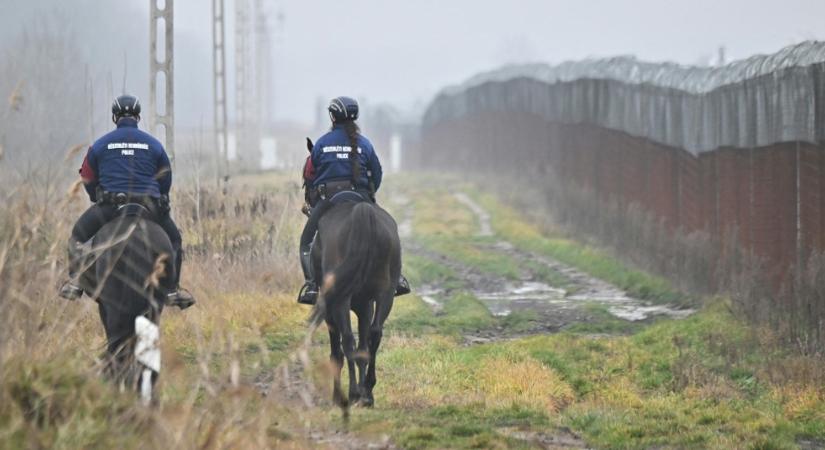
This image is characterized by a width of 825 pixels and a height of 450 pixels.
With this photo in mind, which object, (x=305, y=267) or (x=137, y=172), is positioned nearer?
(x=137, y=172)

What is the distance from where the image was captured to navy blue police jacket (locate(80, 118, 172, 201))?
1293 centimetres

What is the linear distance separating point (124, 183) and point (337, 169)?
1888 mm

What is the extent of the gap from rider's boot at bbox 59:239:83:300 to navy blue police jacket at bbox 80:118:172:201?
507 millimetres

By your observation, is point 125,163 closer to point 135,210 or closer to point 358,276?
point 135,210

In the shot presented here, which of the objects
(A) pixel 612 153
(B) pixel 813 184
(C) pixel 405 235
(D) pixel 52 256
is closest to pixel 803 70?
(B) pixel 813 184

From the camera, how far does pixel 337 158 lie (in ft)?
45.6

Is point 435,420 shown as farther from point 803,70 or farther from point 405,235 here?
point 405,235

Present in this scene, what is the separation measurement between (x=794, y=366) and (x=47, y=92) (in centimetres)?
3897

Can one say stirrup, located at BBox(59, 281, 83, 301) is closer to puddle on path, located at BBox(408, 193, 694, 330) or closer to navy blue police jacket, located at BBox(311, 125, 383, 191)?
navy blue police jacket, located at BBox(311, 125, 383, 191)

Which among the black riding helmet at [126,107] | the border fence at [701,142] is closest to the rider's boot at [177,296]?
the black riding helmet at [126,107]

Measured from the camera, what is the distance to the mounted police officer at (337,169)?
13828 mm

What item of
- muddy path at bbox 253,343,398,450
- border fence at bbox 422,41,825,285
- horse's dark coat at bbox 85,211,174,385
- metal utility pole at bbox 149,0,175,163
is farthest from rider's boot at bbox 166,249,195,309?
metal utility pole at bbox 149,0,175,163

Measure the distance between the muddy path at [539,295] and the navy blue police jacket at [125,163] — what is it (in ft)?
21.1

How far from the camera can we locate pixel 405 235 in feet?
118
